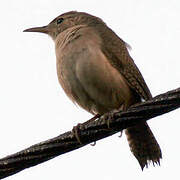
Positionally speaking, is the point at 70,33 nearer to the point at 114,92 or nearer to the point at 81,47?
the point at 81,47

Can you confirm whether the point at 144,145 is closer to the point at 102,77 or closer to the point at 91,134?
the point at 102,77

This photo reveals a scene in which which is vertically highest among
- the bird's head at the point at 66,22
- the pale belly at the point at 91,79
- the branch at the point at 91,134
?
the bird's head at the point at 66,22

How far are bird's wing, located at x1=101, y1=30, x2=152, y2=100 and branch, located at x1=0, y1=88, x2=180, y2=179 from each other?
1795mm

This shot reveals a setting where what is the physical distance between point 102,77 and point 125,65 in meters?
0.60

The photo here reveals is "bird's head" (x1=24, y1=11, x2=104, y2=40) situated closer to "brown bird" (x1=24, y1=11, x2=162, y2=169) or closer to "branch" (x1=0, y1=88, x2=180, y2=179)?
"brown bird" (x1=24, y1=11, x2=162, y2=169)

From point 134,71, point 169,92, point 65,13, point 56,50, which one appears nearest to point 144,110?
point 169,92

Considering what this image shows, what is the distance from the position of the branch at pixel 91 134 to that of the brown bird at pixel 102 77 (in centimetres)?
150

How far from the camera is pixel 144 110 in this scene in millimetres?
4254

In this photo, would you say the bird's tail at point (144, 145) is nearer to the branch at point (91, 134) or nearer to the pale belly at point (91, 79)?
the pale belly at point (91, 79)

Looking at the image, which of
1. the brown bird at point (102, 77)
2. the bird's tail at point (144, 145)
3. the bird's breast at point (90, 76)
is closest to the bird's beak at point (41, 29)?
the brown bird at point (102, 77)

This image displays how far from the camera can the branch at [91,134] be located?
165 inches

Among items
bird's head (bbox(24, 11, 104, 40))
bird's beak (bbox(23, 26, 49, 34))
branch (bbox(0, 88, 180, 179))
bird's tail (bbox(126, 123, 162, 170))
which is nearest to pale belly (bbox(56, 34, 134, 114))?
bird's tail (bbox(126, 123, 162, 170))

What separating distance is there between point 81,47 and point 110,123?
2003 millimetres

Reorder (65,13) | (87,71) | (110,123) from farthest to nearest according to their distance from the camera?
(65,13) < (87,71) < (110,123)
